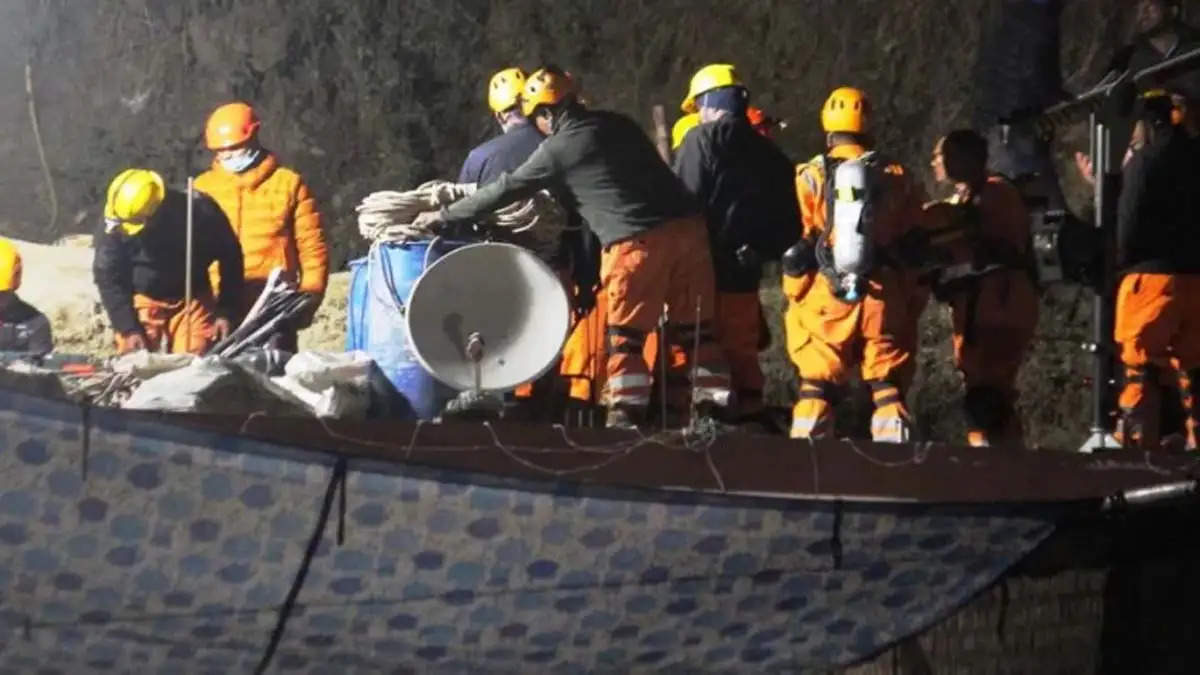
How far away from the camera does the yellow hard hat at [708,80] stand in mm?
3998

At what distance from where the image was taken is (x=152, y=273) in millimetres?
3551

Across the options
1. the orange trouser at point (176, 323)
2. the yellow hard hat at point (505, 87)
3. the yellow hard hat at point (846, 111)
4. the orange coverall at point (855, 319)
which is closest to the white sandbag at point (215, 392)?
the orange trouser at point (176, 323)

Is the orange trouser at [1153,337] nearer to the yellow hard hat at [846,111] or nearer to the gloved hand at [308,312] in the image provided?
the yellow hard hat at [846,111]

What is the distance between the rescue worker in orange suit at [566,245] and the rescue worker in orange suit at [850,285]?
0.54 metres

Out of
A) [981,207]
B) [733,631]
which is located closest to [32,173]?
[733,631]

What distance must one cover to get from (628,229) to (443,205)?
459 mm

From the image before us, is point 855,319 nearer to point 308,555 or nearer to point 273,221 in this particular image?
point 273,221

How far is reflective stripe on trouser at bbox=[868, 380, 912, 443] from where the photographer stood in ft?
12.9

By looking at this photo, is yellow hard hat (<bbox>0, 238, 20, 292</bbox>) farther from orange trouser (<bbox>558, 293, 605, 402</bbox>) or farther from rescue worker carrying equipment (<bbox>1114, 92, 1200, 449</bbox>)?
rescue worker carrying equipment (<bbox>1114, 92, 1200, 449</bbox>)

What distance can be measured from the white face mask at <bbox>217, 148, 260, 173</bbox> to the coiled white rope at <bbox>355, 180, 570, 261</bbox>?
26 centimetres

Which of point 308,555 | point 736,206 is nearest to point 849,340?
point 736,206

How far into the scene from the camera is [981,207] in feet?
13.6

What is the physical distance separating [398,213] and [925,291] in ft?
4.51

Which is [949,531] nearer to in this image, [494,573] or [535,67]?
[494,573]
